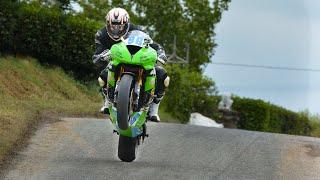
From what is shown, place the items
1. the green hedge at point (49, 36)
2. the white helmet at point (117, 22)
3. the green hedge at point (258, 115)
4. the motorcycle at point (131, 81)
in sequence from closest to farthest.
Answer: the motorcycle at point (131, 81) < the white helmet at point (117, 22) < the green hedge at point (49, 36) < the green hedge at point (258, 115)

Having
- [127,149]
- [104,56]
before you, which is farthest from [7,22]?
[127,149]

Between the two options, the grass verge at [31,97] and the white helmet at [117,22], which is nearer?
the white helmet at [117,22]

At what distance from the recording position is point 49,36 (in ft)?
68.0

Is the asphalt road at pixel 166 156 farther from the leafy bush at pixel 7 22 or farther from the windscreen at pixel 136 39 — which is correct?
the leafy bush at pixel 7 22

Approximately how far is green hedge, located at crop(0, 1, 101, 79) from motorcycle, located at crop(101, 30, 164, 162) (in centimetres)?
969

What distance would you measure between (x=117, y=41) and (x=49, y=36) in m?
10.6

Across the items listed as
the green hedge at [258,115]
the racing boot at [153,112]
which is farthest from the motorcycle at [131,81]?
the green hedge at [258,115]

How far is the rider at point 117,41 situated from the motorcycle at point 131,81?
164 mm

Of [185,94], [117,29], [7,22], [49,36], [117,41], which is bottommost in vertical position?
[185,94]

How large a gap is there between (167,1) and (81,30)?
1435cm

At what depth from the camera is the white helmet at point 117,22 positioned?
1027 cm

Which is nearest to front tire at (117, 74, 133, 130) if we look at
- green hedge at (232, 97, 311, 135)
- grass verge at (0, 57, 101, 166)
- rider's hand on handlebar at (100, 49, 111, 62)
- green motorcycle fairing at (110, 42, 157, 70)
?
green motorcycle fairing at (110, 42, 157, 70)

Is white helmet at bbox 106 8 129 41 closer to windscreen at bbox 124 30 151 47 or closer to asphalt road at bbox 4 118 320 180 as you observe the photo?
windscreen at bbox 124 30 151 47

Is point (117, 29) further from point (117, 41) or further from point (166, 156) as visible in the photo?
point (166, 156)
